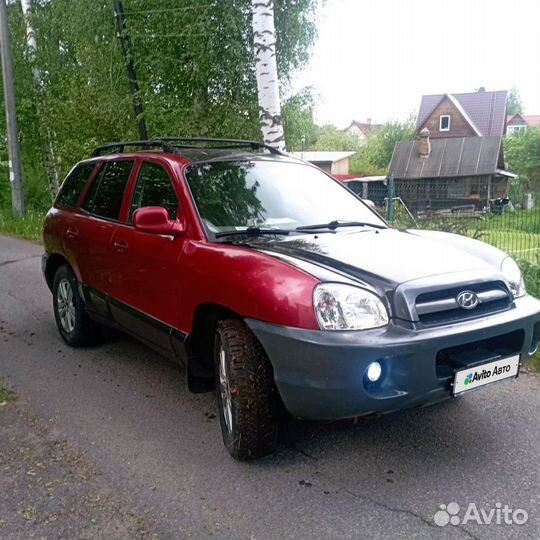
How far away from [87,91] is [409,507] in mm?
13451

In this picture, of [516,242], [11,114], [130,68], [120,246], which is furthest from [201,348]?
[11,114]

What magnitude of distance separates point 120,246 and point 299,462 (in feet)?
6.65

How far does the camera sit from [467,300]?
2986 mm

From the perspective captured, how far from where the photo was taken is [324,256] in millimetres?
3160

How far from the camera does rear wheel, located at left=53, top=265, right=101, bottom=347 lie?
5.24m

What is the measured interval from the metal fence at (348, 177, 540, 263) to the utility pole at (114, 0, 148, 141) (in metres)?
5.09

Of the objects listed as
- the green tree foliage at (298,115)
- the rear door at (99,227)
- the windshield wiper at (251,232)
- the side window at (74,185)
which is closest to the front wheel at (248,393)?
the windshield wiper at (251,232)

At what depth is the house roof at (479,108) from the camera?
5341 cm

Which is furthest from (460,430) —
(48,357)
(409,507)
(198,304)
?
(48,357)

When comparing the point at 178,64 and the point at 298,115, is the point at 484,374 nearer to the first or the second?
the point at 178,64

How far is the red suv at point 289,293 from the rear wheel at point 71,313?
2.03ft

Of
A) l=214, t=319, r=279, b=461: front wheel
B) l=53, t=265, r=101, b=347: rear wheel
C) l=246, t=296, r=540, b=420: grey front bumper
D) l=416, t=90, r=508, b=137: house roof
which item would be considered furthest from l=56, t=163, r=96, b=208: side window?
l=416, t=90, r=508, b=137: house roof

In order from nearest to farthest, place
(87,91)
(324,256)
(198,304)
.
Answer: (324,256), (198,304), (87,91)

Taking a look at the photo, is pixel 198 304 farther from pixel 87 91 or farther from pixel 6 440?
pixel 87 91
